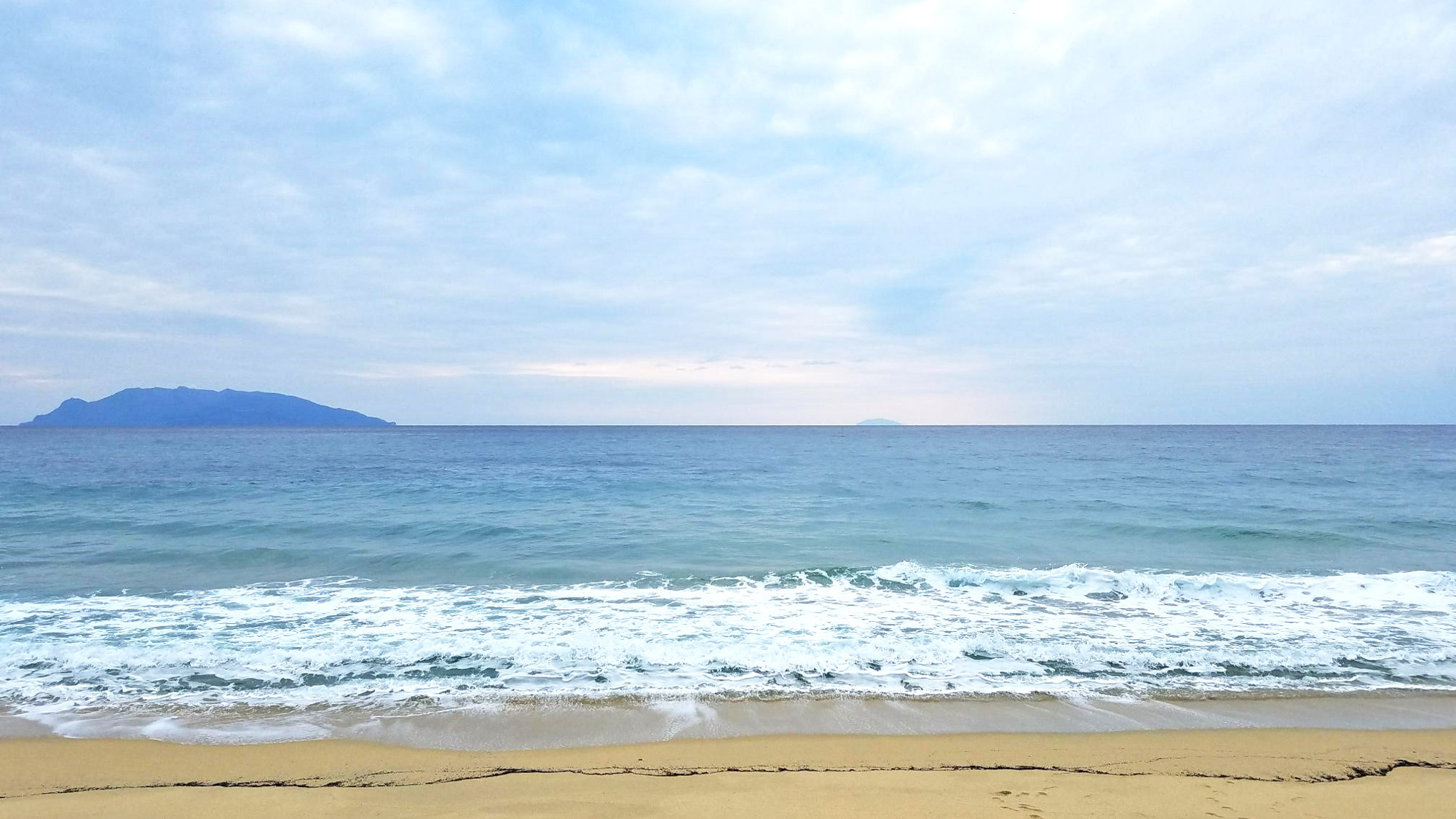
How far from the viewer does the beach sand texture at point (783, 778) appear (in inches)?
210

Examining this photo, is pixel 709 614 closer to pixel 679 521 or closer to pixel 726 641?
pixel 726 641

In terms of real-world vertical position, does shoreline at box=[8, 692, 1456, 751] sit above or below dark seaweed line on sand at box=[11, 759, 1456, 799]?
below

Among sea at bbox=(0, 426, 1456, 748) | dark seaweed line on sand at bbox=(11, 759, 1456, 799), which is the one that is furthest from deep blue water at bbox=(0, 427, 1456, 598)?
dark seaweed line on sand at bbox=(11, 759, 1456, 799)

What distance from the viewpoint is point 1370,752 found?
646 cm

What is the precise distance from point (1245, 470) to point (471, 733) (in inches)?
1837

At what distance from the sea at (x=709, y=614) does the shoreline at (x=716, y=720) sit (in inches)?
1.7

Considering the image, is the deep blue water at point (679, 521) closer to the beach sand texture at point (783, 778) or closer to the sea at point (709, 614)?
the sea at point (709, 614)

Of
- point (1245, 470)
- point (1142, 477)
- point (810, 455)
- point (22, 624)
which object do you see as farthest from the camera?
point (810, 455)

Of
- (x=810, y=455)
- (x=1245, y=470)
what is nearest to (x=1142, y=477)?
(x=1245, y=470)

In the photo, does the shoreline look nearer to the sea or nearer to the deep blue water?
the sea

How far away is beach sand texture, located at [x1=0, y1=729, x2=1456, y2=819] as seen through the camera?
532cm

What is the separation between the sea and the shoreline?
0.04 m

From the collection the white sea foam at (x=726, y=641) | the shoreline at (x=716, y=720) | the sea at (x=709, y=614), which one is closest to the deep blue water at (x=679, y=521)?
the sea at (x=709, y=614)

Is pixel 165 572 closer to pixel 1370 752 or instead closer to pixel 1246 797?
pixel 1246 797
